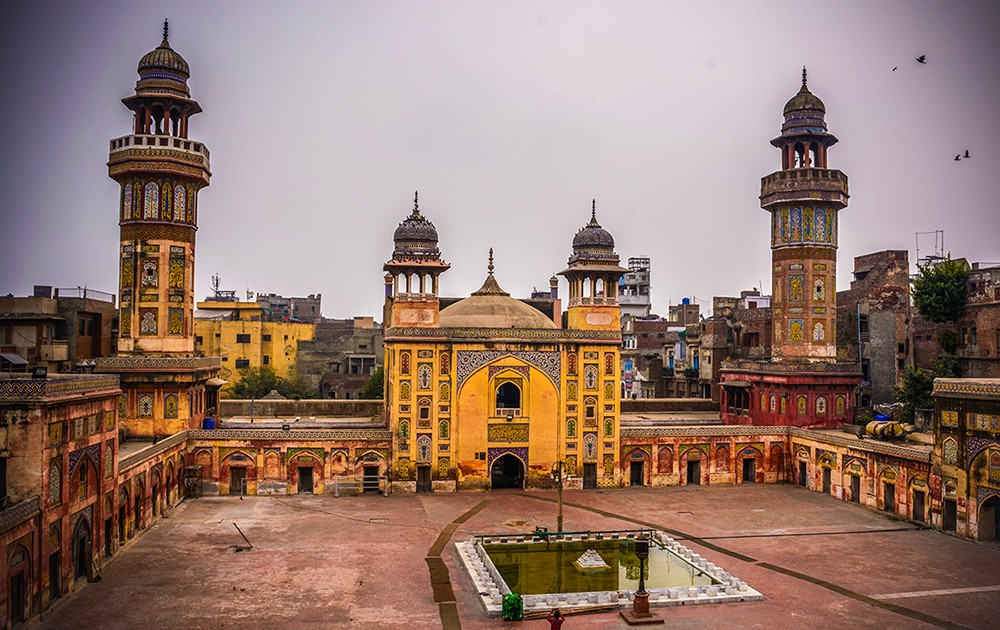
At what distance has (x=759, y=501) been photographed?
2734 cm

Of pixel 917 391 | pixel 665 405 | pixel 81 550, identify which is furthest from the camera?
pixel 665 405

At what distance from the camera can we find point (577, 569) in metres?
19.2

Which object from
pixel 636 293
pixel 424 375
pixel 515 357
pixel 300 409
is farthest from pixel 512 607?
pixel 636 293

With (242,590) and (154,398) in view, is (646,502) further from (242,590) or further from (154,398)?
(154,398)

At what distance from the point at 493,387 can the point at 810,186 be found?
1477 centimetres

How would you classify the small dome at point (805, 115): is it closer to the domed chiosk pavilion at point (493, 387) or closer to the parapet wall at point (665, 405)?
the domed chiosk pavilion at point (493, 387)

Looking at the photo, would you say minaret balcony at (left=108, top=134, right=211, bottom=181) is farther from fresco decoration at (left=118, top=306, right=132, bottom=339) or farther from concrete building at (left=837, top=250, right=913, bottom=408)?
concrete building at (left=837, top=250, right=913, bottom=408)

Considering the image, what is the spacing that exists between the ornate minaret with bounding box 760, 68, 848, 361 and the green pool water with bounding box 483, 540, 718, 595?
1428cm

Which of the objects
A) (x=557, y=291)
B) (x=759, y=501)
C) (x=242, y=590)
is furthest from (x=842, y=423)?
(x=242, y=590)

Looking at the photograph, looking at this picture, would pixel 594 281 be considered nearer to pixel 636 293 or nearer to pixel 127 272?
pixel 127 272

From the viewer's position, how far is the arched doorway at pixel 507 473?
29.4 m

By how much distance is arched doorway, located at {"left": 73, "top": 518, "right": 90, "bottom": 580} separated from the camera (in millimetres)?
17406

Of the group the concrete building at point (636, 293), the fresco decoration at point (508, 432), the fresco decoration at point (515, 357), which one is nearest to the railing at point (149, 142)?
the fresco decoration at point (515, 357)

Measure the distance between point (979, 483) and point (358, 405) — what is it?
2348cm
